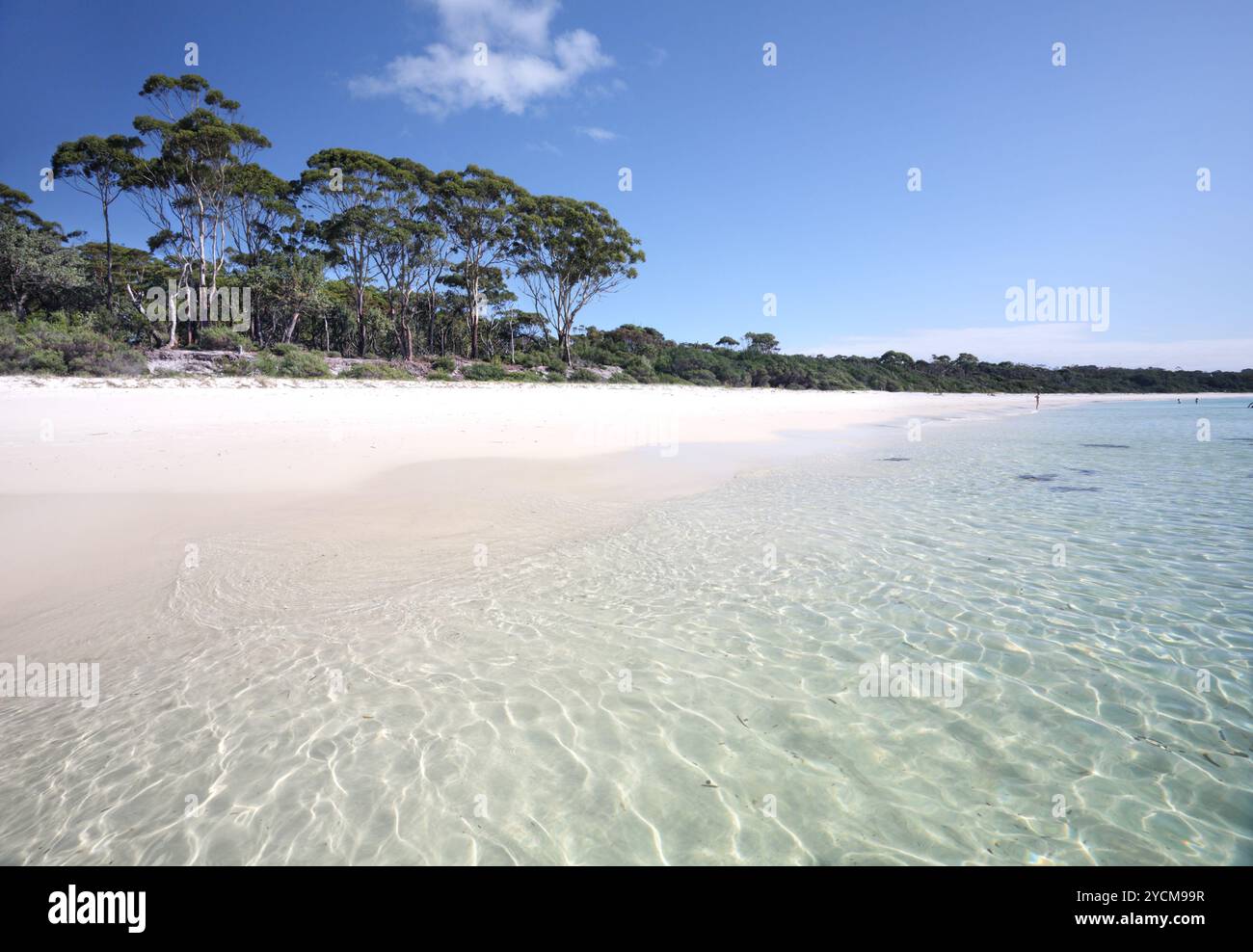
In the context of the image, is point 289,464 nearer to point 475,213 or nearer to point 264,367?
point 264,367

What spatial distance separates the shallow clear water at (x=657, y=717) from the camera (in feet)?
8.27

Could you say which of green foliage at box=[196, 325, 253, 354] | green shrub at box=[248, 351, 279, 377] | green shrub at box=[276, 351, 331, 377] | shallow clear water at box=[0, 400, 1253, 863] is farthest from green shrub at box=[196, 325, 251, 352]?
shallow clear water at box=[0, 400, 1253, 863]

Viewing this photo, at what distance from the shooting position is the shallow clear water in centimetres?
252

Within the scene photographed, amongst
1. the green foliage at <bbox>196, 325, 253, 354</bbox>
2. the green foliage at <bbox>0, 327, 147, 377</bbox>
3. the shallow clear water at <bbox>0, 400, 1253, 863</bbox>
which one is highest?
the green foliage at <bbox>196, 325, 253, 354</bbox>

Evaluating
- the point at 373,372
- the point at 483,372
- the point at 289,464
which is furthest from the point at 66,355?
the point at 289,464

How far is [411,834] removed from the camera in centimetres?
250

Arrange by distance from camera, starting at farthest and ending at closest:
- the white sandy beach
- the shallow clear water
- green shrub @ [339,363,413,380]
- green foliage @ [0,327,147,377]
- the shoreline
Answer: green shrub @ [339,363,413,380] < green foliage @ [0,327,147,377] < the white sandy beach < the shoreline < the shallow clear water

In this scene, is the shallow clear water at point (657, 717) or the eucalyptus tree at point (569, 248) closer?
the shallow clear water at point (657, 717)

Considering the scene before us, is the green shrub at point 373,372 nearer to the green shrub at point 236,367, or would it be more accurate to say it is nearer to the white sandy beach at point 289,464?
the green shrub at point 236,367

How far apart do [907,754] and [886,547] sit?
3.95 m

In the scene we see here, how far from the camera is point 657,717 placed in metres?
3.39

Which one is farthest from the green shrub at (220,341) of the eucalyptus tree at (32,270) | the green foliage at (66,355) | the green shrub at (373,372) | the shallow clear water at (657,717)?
the shallow clear water at (657,717)

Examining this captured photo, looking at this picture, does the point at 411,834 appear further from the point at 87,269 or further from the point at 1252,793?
the point at 87,269

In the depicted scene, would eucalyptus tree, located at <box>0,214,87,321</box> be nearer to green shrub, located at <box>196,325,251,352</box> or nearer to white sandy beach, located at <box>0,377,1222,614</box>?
green shrub, located at <box>196,325,251,352</box>
